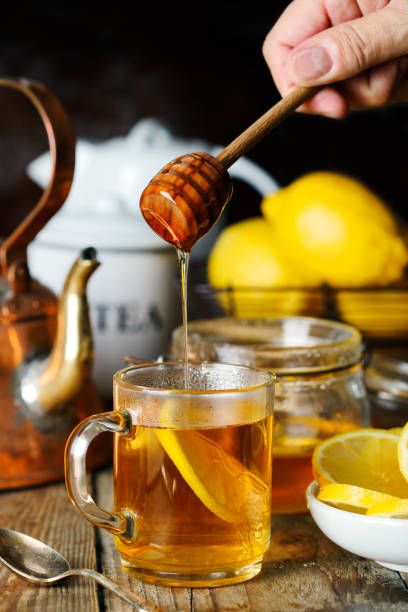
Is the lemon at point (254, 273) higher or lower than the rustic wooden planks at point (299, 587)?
higher

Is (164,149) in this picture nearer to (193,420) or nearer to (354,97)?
(354,97)

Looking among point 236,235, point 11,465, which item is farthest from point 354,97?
point 11,465

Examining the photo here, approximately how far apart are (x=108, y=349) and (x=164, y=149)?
0.31 m

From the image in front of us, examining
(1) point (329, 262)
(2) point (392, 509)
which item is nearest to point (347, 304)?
(1) point (329, 262)

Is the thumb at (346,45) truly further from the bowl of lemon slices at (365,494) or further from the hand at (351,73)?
the bowl of lemon slices at (365,494)

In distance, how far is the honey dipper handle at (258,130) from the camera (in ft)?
2.37

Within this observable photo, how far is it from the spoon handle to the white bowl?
163mm

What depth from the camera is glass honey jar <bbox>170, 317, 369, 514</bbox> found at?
2.75 feet

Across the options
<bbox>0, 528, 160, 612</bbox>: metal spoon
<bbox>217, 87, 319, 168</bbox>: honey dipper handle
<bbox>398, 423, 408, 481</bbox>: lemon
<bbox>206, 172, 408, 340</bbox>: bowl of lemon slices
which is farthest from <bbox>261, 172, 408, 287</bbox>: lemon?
<bbox>0, 528, 160, 612</bbox>: metal spoon

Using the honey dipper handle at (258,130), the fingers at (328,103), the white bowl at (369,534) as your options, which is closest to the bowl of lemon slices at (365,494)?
the white bowl at (369,534)

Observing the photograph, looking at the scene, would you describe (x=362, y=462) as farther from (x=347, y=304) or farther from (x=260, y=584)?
(x=347, y=304)

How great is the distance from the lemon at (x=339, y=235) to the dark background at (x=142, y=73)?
32 cm

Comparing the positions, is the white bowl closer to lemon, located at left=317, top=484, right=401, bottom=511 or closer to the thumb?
lemon, located at left=317, top=484, right=401, bottom=511

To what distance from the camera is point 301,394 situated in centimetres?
85
